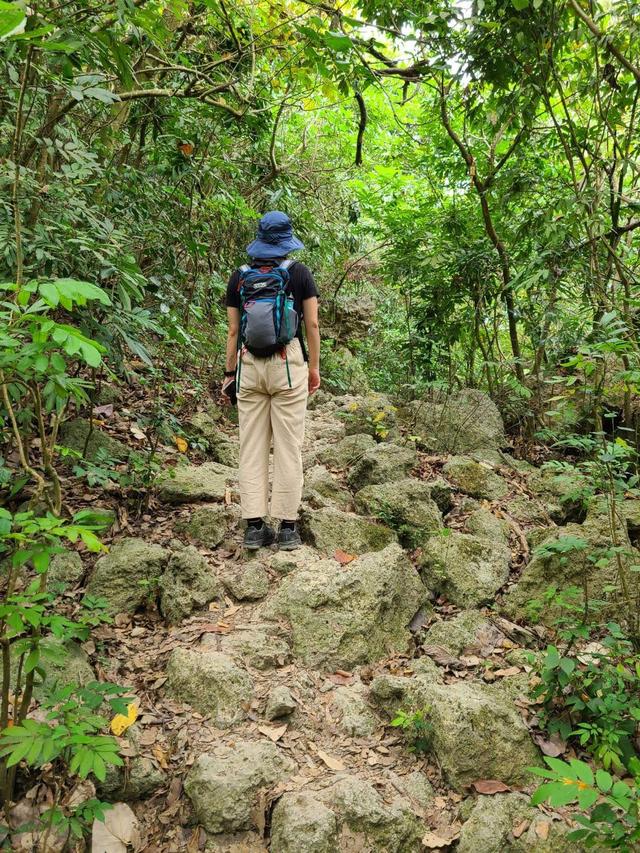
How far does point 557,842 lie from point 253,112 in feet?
20.3

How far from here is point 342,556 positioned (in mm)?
4250

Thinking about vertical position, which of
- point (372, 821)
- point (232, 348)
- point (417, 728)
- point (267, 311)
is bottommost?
point (372, 821)

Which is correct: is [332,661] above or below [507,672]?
above

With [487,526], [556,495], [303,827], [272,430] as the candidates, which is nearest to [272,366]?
[272,430]

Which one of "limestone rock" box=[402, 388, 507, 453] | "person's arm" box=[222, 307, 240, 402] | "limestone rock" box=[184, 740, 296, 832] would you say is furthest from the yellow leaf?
"limestone rock" box=[402, 388, 507, 453]

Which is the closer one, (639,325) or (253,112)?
(639,325)

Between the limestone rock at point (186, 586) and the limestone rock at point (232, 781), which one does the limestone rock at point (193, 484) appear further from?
the limestone rock at point (232, 781)

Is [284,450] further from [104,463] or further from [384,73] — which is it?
[384,73]

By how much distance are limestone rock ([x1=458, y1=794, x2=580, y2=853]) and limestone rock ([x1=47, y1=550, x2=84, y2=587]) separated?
259 cm

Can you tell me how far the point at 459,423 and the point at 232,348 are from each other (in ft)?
11.4

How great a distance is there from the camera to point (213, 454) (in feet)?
19.0

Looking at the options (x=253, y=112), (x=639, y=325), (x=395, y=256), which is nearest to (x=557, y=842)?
(x=639, y=325)

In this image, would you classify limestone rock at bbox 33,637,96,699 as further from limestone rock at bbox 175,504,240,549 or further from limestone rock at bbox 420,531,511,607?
limestone rock at bbox 420,531,511,607

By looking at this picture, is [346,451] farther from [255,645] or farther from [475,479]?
[255,645]
